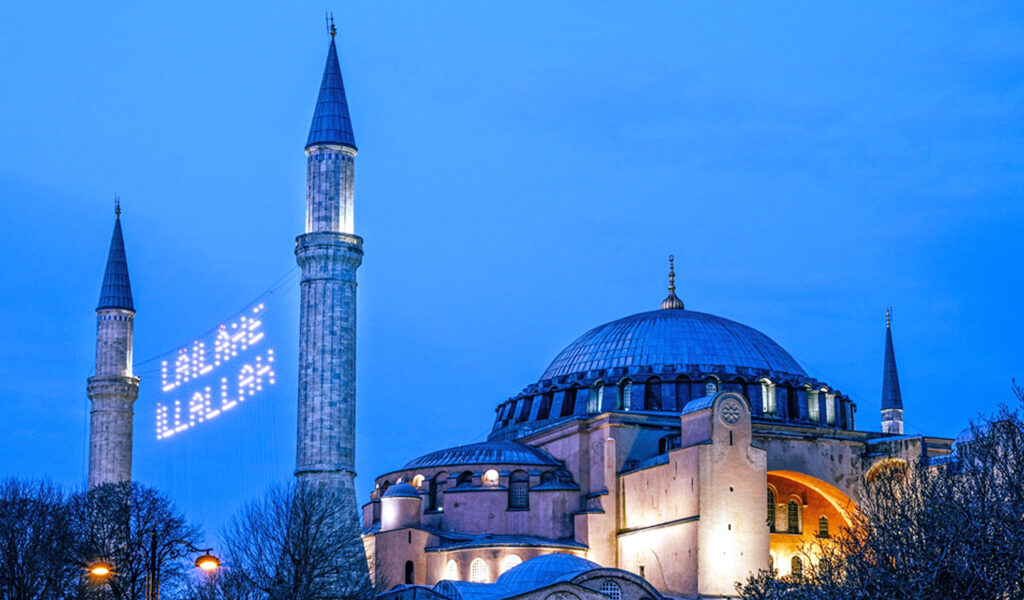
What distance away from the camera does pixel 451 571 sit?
143 feet

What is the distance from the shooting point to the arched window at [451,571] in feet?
143

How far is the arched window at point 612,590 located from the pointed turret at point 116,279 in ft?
84.2

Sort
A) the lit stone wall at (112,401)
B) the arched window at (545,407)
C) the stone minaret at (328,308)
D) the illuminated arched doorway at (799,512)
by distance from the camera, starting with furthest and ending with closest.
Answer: the lit stone wall at (112,401)
the arched window at (545,407)
the illuminated arched doorway at (799,512)
the stone minaret at (328,308)

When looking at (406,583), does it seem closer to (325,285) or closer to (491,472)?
(491,472)

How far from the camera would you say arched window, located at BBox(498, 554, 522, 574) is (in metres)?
43.1

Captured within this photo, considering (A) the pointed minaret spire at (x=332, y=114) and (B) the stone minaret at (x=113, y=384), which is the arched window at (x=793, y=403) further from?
(B) the stone minaret at (x=113, y=384)

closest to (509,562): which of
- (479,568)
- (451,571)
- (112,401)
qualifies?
(479,568)

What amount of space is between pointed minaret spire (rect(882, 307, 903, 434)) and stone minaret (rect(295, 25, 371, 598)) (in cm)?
1948

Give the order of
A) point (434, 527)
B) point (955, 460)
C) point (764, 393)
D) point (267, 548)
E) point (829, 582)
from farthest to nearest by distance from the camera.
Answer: point (764, 393), point (434, 527), point (955, 460), point (267, 548), point (829, 582)

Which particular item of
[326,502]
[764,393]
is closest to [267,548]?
[326,502]

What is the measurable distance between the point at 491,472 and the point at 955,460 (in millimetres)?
12765

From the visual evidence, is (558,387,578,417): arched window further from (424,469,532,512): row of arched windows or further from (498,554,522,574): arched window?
(498,554,522,574): arched window

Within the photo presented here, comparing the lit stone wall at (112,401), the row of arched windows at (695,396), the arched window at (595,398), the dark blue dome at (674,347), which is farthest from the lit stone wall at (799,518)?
the lit stone wall at (112,401)

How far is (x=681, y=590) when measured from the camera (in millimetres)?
41250
